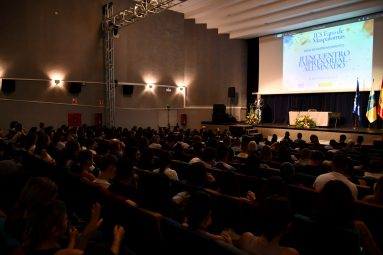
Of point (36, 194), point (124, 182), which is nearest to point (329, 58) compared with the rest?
point (124, 182)

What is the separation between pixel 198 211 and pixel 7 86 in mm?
10857

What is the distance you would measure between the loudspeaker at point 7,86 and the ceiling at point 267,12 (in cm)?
758

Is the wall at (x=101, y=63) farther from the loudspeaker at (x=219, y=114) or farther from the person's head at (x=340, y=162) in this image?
the person's head at (x=340, y=162)

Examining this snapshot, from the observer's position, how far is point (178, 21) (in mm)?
15703

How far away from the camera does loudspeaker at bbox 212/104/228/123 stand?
15.9 metres

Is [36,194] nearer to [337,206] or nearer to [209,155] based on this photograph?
[337,206]

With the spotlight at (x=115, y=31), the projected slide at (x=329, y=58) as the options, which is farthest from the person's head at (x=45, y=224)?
the projected slide at (x=329, y=58)

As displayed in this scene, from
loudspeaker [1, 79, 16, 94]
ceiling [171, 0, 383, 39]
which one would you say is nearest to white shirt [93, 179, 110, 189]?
loudspeaker [1, 79, 16, 94]

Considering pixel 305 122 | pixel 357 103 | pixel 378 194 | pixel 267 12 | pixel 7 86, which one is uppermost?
pixel 267 12

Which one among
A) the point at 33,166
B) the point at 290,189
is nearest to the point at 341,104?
the point at 290,189

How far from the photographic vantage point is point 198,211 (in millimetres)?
1986

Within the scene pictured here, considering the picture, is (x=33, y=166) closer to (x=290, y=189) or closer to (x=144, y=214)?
(x=144, y=214)

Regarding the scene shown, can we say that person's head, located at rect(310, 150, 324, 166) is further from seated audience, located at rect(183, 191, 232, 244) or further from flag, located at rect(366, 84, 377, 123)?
flag, located at rect(366, 84, 377, 123)

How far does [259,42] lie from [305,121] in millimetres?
5712
